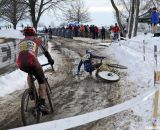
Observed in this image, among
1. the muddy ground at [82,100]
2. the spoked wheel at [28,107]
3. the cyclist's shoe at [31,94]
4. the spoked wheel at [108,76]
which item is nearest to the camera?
the spoked wheel at [28,107]

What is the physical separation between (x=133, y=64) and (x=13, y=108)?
7842mm

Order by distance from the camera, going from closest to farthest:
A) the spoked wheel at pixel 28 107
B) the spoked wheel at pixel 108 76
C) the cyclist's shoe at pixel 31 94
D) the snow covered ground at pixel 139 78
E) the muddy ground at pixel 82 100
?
1. the spoked wheel at pixel 28 107
2. the cyclist's shoe at pixel 31 94
3. the muddy ground at pixel 82 100
4. the snow covered ground at pixel 139 78
5. the spoked wheel at pixel 108 76

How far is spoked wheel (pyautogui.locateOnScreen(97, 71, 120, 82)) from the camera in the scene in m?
13.2

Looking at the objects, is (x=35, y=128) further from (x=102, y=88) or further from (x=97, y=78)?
(x=97, y=78)

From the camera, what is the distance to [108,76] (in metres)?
13.4

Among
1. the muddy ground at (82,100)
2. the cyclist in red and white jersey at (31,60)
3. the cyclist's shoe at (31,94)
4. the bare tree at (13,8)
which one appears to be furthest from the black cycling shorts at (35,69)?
the bare tree at (13,8)

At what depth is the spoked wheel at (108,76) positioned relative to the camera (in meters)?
13.2

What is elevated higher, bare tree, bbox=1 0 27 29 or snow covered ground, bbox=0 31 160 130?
bare tree, bbox=1 0 27 29

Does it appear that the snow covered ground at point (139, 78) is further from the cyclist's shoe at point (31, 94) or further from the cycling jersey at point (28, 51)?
the cycling jersey at point (28, 51)

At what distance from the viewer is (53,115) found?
9.10 meters

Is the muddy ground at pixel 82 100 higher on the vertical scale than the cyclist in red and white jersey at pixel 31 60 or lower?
lower

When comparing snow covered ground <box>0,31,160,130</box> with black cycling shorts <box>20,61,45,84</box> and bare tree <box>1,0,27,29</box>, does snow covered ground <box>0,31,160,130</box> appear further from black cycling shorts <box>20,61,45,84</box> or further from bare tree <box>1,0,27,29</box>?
bare tree <box>1,0,27,29</box>

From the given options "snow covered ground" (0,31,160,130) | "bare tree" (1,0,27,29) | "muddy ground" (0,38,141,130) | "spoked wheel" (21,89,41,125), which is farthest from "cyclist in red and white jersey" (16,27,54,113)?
"bare tree" (1,0,27,29)

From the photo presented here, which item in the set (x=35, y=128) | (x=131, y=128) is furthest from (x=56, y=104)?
(x=35, y=128)
